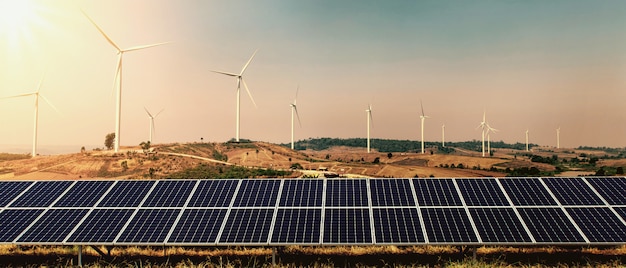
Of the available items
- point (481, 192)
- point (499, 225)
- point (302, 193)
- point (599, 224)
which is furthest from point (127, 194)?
point (599, 224)

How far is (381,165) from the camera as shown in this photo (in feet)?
491

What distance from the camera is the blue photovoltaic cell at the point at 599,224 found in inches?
875

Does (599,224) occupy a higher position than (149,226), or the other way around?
(599,224)

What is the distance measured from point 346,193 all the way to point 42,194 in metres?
17.6

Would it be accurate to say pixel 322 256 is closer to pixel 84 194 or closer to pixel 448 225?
pixel 448 225

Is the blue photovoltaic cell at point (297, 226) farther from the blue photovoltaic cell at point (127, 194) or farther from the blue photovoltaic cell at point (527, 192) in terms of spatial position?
the blue photovoltaic cell at point (527, 192)

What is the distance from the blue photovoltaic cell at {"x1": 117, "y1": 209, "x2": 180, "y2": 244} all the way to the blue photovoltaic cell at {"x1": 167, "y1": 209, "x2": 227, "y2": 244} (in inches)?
20.1

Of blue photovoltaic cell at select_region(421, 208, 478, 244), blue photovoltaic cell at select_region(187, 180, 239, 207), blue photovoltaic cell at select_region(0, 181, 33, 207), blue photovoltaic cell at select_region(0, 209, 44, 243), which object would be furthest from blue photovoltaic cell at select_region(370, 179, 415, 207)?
blue photovoltaic cell at select_region(0, 181, 33, 207)

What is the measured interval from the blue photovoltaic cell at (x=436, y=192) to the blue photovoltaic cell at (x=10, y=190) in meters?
23.2

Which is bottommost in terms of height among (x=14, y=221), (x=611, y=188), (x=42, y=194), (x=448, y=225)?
(x=14, y=221)

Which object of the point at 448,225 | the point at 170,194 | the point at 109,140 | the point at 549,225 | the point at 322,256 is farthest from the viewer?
the point at 109,140

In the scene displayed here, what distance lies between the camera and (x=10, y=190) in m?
28.5

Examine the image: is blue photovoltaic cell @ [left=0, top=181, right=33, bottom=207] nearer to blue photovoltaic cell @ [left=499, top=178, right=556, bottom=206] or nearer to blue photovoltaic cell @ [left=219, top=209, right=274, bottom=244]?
blue photovoltaic cell @ [left=219, top=209, right=274, bottom=244]

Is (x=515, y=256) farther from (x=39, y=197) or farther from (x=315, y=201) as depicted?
(x=39, y=197)
